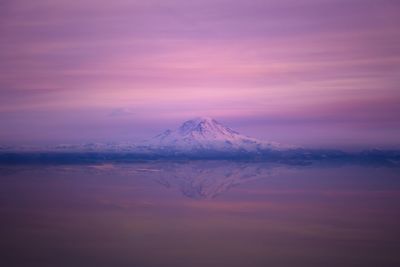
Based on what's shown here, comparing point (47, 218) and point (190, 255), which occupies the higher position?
point (47, 218)

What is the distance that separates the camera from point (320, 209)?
1369 cm

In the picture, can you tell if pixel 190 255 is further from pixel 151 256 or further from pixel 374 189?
pixel 374 189

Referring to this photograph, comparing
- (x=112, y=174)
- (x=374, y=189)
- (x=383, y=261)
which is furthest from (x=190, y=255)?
(x=112, y=174)

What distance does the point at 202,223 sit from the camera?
11.8m

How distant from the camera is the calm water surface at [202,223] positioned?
8789mm

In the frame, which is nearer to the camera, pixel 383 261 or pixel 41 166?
pixel 383 261

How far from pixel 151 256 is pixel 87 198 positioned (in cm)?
751

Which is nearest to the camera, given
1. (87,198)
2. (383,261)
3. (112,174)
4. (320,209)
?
(383,261)

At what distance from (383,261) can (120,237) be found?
4.40m

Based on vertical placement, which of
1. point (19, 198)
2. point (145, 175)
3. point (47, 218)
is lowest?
point (47, 218)

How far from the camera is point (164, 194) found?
17297 millimetres

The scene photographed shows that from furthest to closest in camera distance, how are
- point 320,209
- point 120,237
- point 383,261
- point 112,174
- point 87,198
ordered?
1. point 112,174
2. point 87,198
3. point 320,209
4. point 120,237
5. point 383,261

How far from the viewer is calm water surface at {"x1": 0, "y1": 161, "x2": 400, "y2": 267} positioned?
8789 mm

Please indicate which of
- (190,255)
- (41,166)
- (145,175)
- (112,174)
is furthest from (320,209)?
(41,166)
